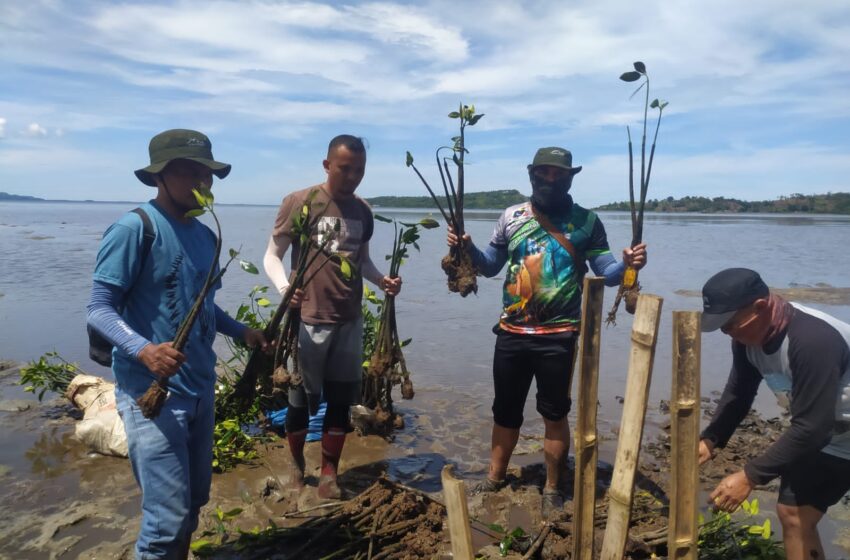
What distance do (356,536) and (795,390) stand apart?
2211 mm

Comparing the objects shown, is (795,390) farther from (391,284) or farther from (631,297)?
(391,284)

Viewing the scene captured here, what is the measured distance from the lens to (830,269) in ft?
58.7

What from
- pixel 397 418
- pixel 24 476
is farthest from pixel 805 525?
pixel 24 476

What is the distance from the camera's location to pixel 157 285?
7.95 ft

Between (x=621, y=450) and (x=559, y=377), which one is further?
Result: (x=559, y=377)

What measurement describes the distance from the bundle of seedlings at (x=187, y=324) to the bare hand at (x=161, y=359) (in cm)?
5

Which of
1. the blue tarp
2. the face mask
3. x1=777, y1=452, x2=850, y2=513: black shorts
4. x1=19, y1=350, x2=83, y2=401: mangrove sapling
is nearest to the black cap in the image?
x1=777, y1=452, x2=850, y2=513: black shorts

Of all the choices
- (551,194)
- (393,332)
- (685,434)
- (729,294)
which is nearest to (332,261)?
(393,332)

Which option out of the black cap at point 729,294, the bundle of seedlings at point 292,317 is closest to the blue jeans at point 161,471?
the bundle of seedlings at point 292,317

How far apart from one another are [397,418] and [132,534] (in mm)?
2326

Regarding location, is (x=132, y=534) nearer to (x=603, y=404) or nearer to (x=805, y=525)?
(x=805, y=525)

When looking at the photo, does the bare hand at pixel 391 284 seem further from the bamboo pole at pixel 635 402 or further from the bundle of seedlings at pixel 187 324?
the bamboo pole at pixel 635 402

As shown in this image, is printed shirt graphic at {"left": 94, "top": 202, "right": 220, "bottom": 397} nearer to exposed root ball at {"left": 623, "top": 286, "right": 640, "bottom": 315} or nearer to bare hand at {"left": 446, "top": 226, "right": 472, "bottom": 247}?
bare hand at {"left": 446, "top": 226, "right": 472, "bottom": 247}

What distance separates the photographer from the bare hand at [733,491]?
2.49 metres
